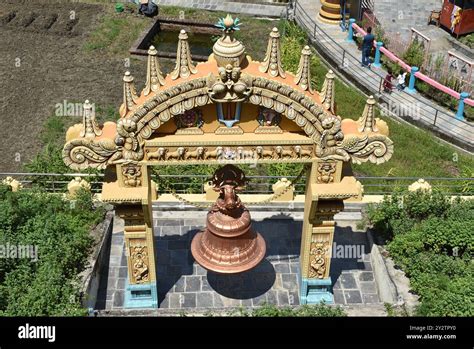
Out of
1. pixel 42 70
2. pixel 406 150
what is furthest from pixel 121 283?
pixel 42 70

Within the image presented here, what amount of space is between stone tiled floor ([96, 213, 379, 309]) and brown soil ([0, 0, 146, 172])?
7657mm

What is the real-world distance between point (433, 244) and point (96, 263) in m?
8.41

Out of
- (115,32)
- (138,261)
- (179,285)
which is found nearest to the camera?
(138,261)

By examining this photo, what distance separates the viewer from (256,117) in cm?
1360

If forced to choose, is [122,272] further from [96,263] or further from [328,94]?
[328,94]

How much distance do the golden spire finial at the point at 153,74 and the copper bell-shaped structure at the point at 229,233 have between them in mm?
2491

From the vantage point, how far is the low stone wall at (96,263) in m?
15.3

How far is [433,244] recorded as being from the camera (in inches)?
642

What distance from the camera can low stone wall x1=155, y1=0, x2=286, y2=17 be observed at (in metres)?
34.3

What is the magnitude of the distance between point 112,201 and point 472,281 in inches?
324

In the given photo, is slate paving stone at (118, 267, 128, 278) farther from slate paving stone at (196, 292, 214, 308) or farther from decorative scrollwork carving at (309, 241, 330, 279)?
decorative scrollwork carving at (309, 241, 330, 279)

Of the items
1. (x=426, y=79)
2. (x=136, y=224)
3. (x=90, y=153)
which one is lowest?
(x=136, y=224)
